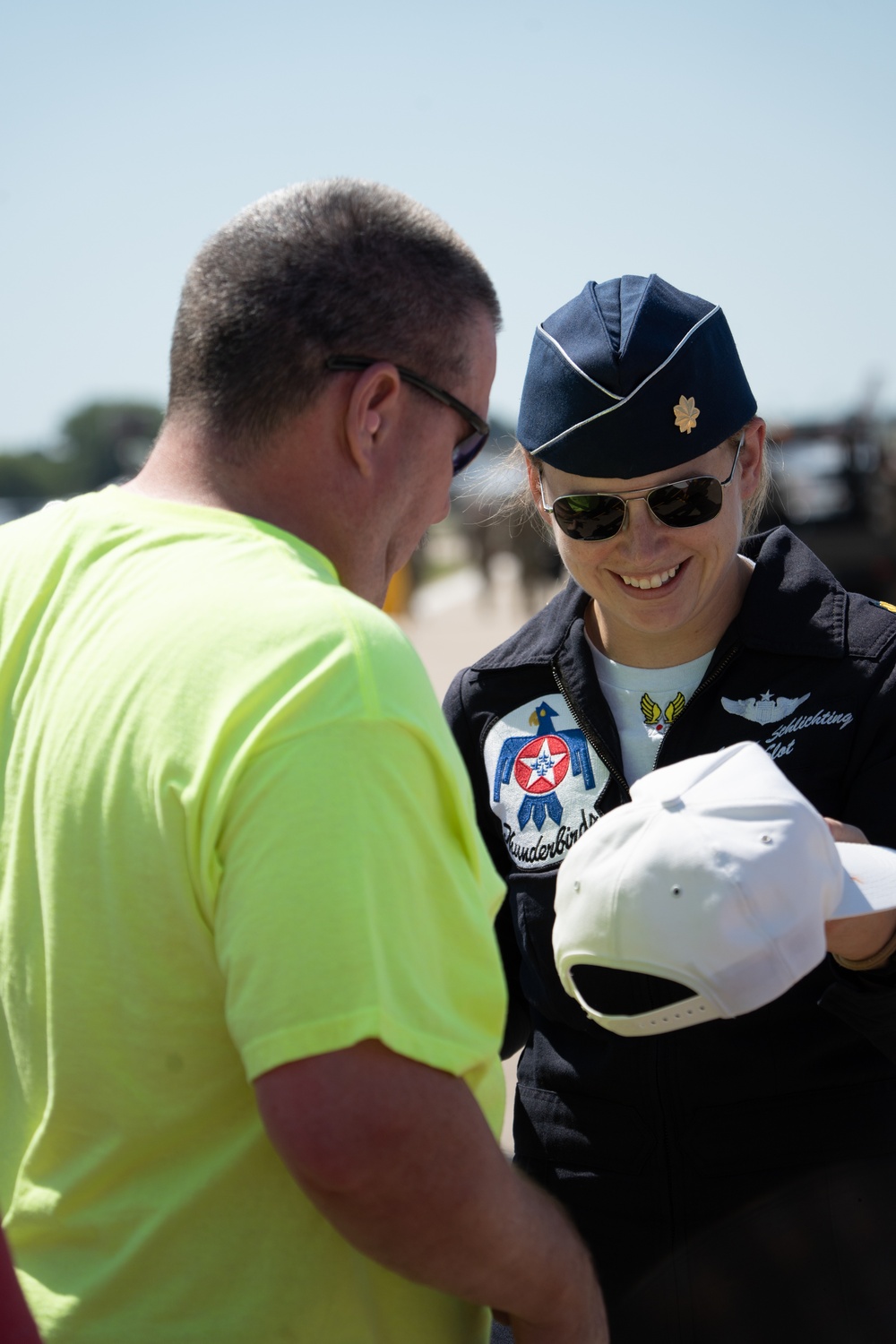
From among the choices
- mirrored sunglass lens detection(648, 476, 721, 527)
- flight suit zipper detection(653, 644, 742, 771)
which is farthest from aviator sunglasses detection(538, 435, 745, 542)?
flight suit zipper detection(653, 644, 742, 771)

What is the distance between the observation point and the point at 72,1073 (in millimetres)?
1213

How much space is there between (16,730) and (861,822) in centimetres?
123

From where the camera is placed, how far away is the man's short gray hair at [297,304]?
134 centimetres

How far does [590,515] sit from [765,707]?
1.50 feet

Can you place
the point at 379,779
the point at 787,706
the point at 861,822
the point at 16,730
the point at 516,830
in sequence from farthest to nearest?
1. the point at 516,830
2. the point at 787,706
3. the point at 861,822
4. the point at 16,730
5. the point at 379,779

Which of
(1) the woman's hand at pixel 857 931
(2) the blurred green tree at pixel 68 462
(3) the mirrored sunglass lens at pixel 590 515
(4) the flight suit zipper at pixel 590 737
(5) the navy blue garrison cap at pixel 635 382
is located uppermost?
(5) the navy blue garrison cap at pixel 635 382

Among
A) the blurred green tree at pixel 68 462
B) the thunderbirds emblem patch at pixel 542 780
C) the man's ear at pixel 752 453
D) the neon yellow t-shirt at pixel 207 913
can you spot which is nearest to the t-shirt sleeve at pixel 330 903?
the neon yellow t-shirt at pixel 207 913

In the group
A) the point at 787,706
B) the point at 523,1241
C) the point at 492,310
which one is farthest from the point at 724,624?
the point at 523,1241

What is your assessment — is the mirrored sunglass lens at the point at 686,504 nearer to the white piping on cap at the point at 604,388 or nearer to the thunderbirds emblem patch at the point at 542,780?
the white piping on cap at the point at 604,388

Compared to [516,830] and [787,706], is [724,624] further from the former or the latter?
[516,830]

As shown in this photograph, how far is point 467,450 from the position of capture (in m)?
1.66

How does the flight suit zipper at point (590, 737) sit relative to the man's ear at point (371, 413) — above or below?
below

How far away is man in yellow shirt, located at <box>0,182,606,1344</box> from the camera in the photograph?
109cm

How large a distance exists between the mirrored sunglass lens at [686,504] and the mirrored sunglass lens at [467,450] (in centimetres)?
54
